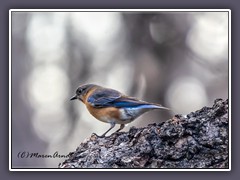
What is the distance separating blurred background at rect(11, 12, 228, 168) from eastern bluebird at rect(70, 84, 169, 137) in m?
0.08

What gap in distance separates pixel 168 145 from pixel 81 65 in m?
1.19

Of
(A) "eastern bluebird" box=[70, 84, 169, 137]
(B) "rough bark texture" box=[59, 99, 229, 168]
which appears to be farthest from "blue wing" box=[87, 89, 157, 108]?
(B) "rough bark texture" box=[59, 99, 229, 168]

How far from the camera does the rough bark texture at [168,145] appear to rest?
4113mm

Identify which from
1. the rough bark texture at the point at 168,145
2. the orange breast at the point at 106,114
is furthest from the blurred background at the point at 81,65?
the rough bark texture at the point at 168,145

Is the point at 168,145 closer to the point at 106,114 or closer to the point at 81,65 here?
the point at 106,114

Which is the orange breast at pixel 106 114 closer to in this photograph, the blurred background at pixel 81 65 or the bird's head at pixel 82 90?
the blurred background at pixel 81 65

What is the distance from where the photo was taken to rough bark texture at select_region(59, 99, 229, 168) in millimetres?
4113

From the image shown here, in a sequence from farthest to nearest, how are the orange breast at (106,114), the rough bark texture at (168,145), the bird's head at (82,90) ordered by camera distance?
the bird's head at (82,90)
the orange breast at (106,114)
the rough bark texture at (168,145)

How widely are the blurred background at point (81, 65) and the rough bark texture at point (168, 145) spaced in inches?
13.0

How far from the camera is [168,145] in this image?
13.5ft

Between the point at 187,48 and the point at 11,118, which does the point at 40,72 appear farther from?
the point at 187,48

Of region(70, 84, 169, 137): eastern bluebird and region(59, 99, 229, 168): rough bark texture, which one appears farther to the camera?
region(70, 84, 169, 137): eastern bluebird

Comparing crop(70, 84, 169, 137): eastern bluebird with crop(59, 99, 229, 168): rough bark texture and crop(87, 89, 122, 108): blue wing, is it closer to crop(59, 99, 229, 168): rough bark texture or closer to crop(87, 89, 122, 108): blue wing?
crop(87, 89, 122, 108): blue wing
